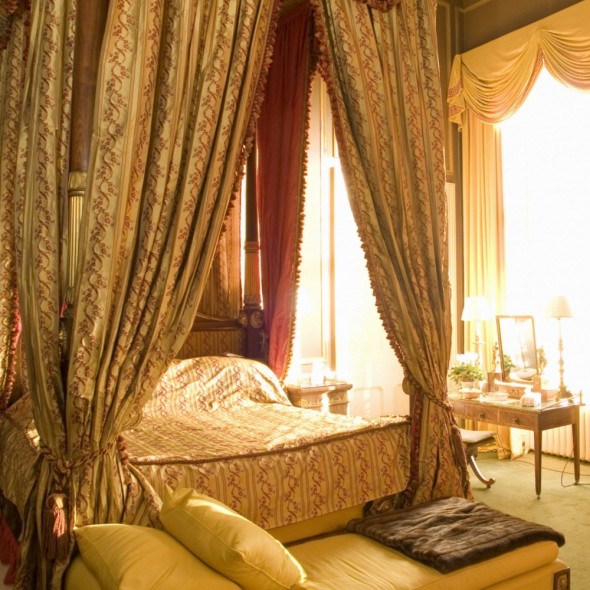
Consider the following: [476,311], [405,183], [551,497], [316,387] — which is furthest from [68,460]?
[476,311]

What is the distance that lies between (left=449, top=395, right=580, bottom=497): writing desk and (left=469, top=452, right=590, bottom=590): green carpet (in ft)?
0.47

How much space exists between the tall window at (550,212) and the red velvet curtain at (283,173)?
197 cm

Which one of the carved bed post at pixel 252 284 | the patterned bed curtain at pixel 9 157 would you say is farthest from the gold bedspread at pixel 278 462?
the carved bed post at pixel 252 284

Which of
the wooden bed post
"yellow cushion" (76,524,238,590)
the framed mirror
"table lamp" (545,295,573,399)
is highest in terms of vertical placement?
the wooden bed post

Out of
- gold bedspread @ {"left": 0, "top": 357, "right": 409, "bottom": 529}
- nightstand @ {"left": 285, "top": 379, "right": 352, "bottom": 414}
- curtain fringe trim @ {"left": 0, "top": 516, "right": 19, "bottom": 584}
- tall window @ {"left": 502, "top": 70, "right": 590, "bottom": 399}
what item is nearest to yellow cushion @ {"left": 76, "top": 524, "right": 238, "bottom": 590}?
gold bedspread @ {"left": 0, "top": 357, "right": 409, "bottom": 529}

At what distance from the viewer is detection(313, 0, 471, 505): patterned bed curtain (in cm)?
295

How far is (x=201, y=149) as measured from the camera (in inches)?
93.0

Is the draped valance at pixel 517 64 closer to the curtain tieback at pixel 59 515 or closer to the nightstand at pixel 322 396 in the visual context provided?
the nightstand at pixel 322 396

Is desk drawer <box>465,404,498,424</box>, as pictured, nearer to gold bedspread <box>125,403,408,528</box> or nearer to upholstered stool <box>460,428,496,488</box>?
upholstered stool <box>460,428,496,488</box>

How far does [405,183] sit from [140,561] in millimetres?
1953

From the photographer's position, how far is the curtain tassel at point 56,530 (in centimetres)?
210

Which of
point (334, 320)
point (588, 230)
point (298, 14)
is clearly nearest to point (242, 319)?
point (334, 320)

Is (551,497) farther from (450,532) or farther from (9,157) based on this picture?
(9,157)

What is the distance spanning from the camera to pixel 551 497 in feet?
14.4
